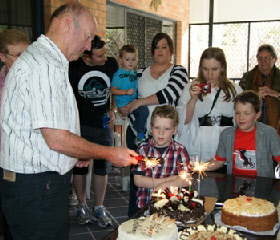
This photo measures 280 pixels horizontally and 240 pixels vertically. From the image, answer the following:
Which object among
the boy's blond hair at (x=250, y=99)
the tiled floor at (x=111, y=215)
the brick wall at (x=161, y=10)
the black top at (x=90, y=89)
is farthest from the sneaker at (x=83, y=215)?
the brick wall at (x=161, y=10)

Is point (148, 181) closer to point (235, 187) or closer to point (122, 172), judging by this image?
point (235, 187)

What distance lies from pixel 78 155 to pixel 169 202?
463 mm

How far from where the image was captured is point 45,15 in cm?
373

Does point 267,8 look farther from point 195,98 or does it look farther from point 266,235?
point 266,235

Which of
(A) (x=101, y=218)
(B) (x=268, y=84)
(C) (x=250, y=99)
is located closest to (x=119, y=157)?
(C) (x=250, y=99)

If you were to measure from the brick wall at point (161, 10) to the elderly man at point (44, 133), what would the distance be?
228 centimetres

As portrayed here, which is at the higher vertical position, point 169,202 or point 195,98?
point 195,98

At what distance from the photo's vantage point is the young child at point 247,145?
232 cm

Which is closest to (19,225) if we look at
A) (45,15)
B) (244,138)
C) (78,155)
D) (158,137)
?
(78,155)

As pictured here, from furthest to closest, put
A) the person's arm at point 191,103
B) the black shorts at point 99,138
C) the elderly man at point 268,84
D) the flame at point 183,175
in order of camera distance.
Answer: the elderly man at point 268,84 → the black shorts at point 99,138 → the person's arm at point 191,103 → the flame at point 183,175

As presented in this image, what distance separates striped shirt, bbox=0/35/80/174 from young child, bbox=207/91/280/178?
120 centimetres

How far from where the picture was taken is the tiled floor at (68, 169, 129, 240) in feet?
10.1

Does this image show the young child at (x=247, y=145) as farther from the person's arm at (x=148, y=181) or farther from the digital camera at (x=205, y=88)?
the person's arm at (x=148, y=181)

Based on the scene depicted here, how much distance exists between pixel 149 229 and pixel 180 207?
30 cm
